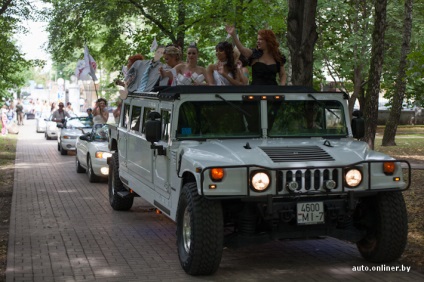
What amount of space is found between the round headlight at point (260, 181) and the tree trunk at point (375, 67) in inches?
523

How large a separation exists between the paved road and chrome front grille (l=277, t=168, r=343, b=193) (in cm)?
93

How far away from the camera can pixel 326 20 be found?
34500 millimetres

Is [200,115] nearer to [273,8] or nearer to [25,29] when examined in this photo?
[273,8]

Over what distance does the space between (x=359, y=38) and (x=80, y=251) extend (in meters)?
25.4

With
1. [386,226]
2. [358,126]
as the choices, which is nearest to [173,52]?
[358,126]

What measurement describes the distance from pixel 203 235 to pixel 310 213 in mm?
1106

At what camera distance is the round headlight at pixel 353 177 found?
26.5 feet

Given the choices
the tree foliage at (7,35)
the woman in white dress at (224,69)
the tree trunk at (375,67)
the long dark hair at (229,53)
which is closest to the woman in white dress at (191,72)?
the woman in white dress at (224,69)

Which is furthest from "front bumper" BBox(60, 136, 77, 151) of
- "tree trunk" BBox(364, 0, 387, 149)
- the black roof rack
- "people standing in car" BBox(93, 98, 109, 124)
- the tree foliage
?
the black roof rack

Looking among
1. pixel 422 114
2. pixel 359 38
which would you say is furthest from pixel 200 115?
pixel 422 114

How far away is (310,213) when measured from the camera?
26.2 feet

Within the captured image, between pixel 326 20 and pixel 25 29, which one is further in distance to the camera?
pixel 326 20
